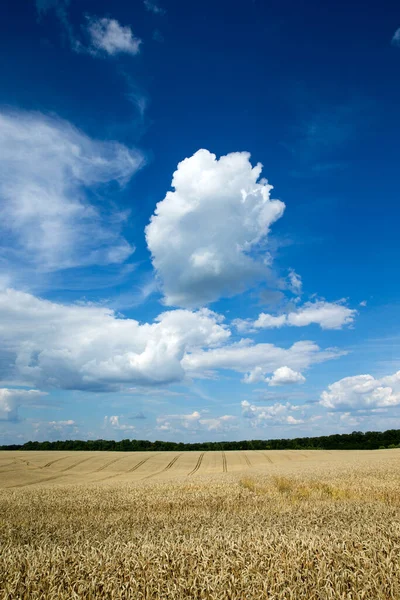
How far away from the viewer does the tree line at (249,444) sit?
8294 centimetres

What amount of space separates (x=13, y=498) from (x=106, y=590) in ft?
40.2

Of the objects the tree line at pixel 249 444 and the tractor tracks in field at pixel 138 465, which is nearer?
the tractor tracks in field at pixel 138 465

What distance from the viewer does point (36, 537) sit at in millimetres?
8258

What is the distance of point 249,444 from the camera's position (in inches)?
3457

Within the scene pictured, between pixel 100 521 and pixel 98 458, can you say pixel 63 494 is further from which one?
pixel 98 458

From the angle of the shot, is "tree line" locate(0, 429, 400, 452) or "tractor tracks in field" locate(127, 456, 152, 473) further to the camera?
"tree line" locate(0, 429, 400, 452)

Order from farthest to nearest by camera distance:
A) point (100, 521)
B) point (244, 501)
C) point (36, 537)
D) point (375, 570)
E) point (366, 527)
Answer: point (244, 501) < point (100, 521) < point (36, 537) < point (366, 527) < point (375, 570)

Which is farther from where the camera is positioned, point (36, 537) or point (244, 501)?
point (244, 501)

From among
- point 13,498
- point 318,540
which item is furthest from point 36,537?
point 13,498

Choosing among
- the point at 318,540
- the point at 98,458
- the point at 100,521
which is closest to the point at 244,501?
the point at 100,521

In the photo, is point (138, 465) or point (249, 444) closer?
point (138, 465)

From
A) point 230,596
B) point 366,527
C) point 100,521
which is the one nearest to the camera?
point 230,596

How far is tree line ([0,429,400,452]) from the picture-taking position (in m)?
82.9

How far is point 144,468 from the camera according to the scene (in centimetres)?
4388
